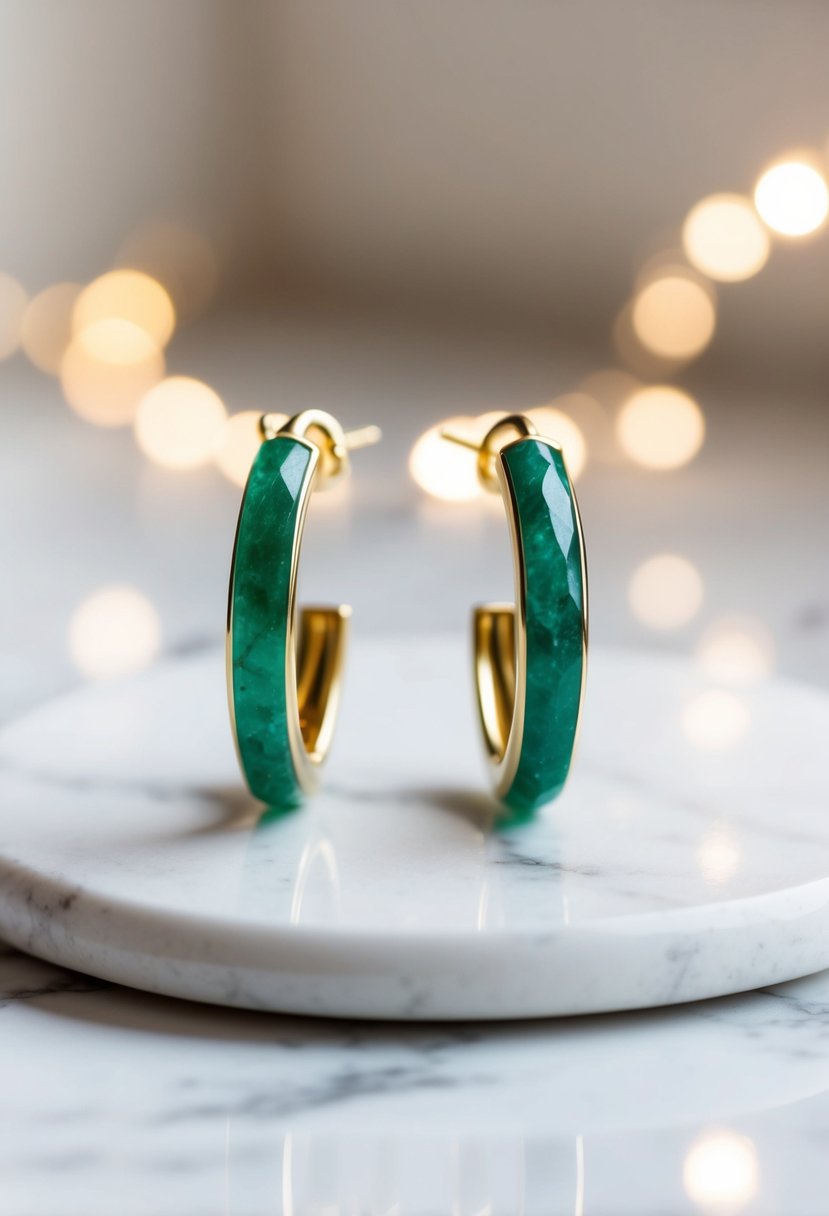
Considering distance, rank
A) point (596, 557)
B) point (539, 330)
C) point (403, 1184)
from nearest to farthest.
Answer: point (403, 1184), point (596, 557), point (539, 330)

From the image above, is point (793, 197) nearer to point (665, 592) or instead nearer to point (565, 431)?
point (565, 431)

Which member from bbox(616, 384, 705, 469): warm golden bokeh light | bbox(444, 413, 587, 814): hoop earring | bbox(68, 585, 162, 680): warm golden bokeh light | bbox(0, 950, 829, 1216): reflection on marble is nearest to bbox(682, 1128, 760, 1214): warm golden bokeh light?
bbox(0, 950, 829, 1216): reflection on marble

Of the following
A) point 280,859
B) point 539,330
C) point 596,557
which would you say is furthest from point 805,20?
point 280,859

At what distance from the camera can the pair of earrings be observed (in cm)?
86

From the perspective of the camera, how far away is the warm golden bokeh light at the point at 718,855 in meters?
0.82

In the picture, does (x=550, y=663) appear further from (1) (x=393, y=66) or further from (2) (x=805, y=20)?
(1) (x=393, y=66)

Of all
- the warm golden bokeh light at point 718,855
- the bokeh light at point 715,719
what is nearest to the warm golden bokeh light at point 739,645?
the bokeh light at point 715,719

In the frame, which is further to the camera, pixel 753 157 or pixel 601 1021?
pixel 753 157

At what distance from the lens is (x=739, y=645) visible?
1439 mm

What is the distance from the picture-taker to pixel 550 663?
865 millimetres

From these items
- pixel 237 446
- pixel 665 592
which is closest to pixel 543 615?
pixel 665 592

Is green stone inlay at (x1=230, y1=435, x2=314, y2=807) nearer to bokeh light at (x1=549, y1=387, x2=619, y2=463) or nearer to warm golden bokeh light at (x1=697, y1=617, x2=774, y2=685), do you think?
warm golden bokeh light at (x1=697, y1=617, x2=774, y2=685)

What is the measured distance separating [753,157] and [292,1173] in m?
1.93

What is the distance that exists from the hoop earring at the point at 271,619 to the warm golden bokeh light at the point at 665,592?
2.19ft
